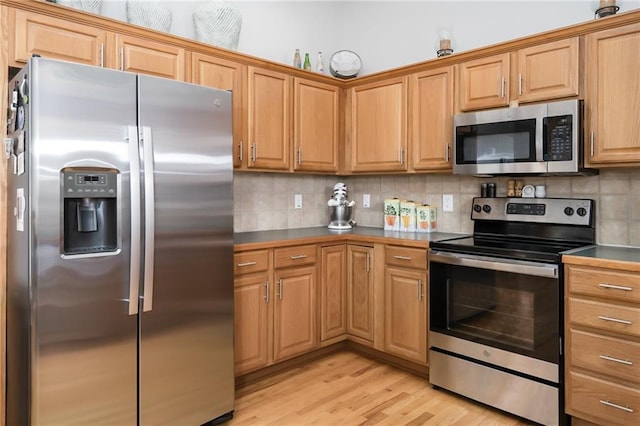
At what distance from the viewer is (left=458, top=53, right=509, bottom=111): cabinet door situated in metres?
2.71

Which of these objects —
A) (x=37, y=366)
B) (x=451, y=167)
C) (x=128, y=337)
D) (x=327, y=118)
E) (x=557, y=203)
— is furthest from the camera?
(x=327, y=118)

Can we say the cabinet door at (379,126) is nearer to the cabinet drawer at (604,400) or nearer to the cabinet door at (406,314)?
the cabinet door at (406,314)

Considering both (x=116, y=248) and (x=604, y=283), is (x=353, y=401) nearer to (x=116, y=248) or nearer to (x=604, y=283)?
(x=604, y=283)

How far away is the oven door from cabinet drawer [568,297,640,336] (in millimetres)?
79

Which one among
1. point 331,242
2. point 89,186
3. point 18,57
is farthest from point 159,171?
point 331,242

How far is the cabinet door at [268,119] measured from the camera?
9.80 ft

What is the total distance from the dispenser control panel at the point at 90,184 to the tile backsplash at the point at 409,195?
4.75 feet

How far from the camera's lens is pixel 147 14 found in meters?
2.65

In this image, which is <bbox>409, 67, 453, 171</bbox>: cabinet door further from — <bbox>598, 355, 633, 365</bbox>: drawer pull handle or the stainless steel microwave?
<bbox>598, 355, 633, 365</bbox>: drawer pull handle

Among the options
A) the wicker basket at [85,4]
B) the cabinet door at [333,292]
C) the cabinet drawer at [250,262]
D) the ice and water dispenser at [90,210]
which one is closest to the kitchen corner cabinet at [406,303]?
the cabinet door at [333,292]

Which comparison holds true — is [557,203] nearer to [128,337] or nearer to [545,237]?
[545,237]

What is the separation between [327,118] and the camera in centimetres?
349

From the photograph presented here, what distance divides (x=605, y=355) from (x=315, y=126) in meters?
2.32

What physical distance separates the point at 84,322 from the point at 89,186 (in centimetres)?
55
